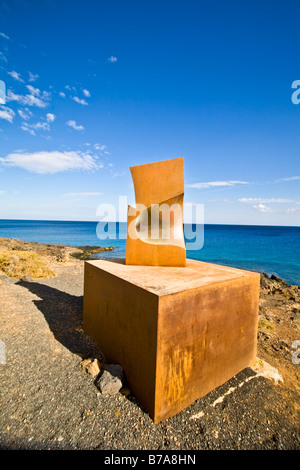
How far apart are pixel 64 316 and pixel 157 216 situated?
12.8 ft

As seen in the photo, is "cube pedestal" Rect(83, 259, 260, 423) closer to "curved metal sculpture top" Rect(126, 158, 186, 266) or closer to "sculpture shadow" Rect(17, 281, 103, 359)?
"sculpture shadow" Rect(17, 281, 103, 359)

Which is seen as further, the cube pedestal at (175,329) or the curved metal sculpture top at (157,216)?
the curved metal sculpture top at (157,216)

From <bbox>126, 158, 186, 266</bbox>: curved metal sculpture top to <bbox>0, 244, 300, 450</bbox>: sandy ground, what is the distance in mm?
2426

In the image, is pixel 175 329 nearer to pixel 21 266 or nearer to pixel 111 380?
pixel 111 380

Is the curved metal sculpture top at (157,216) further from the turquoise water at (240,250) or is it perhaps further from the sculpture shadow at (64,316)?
the turquoise water at (240,250)

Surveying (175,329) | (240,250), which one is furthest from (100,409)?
(240,250)

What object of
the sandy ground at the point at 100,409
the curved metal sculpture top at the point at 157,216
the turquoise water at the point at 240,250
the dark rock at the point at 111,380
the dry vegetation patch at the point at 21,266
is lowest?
the turquoise water at the point at 240,250

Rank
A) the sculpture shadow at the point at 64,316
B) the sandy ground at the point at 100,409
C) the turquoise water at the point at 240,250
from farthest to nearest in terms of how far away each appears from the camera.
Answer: the turquoise water at the point at 240,250
the sculpture shadow at the point at 64,316
the sandy ground at the point at 100,409

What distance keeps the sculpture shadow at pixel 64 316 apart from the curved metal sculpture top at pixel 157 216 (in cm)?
210

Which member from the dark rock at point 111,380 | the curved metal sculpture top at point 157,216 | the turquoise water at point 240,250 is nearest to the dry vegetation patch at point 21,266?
the curved metal sculpture top at point 157,216

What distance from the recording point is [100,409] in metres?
3.27

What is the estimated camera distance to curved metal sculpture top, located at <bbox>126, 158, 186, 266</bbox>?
5457 mm

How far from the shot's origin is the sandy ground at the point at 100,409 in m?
2.88

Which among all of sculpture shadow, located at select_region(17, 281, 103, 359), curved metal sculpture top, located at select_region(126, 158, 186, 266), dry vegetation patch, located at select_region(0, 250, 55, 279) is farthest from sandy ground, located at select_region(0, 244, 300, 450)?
dry vegetation patch, located at select_region(0, 250, 55, 279)
